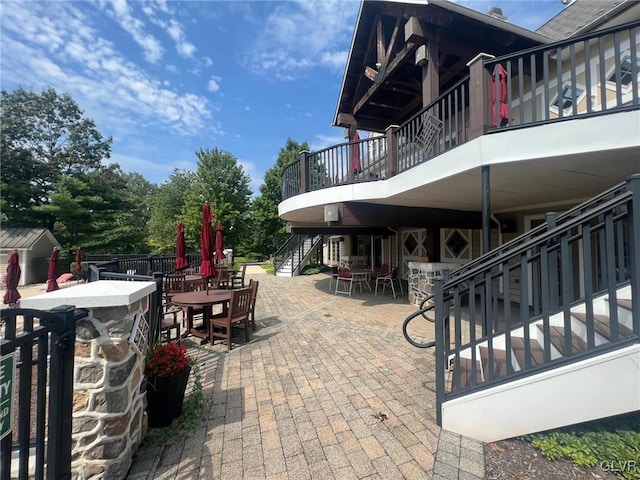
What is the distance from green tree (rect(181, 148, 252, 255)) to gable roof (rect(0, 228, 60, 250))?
8695mm

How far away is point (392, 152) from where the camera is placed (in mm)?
5832

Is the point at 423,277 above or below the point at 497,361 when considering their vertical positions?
above

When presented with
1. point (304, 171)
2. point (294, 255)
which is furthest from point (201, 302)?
point (294, 255)

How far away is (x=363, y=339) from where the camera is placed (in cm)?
488

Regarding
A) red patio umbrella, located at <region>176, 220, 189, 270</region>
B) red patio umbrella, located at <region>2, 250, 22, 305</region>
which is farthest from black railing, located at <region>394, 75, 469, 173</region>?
red patio umbrella, located at <region>2, 250, 22, 305</region>

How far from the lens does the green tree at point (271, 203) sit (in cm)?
2531

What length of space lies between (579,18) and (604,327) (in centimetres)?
859

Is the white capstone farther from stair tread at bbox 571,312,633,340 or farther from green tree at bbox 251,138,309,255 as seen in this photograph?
green tree at bbox 251,138,309,255

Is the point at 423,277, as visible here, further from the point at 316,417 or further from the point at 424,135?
the point at 316,417

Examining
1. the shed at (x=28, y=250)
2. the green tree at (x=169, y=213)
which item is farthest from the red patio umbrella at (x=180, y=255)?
the green tree at (x=169, y=213)

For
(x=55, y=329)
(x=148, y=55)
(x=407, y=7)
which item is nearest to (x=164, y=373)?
(x=55, y=329)

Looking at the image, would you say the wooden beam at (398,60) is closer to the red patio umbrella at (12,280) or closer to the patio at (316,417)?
the patio at (316,417)

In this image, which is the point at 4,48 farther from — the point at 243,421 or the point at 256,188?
the point at 256,188

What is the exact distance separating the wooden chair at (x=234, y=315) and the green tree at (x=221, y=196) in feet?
64.3
